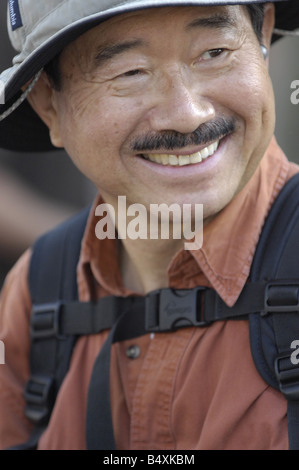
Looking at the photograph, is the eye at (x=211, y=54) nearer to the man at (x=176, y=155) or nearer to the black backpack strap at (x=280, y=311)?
the man at (x=176, y=155)

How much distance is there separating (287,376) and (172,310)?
366mm

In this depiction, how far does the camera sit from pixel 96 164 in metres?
1.74

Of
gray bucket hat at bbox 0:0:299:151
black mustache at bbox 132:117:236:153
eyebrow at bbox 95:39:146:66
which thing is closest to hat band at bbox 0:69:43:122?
gray bucket hat at bbox 0:0:299:151

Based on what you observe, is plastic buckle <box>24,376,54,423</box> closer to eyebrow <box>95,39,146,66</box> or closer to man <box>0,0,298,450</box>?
man <box>0,0,298,450</box>

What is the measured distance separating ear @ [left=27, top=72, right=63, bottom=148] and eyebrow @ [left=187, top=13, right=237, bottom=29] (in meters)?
0.45

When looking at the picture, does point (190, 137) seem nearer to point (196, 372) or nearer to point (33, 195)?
point (196, 372)

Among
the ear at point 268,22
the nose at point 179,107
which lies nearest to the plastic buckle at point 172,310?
the nose at point 179,107

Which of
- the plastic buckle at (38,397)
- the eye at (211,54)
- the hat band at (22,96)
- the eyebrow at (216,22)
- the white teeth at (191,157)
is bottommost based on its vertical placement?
the plastic buckle at (38,397)

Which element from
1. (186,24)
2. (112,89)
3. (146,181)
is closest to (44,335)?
(146,181)

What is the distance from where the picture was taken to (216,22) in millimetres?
1610

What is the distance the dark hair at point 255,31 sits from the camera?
1.71 metres

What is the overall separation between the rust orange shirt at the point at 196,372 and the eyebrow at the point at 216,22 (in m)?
0.37

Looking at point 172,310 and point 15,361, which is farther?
point 15,361

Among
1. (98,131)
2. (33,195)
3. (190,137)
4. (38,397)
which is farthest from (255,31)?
(33,195)
